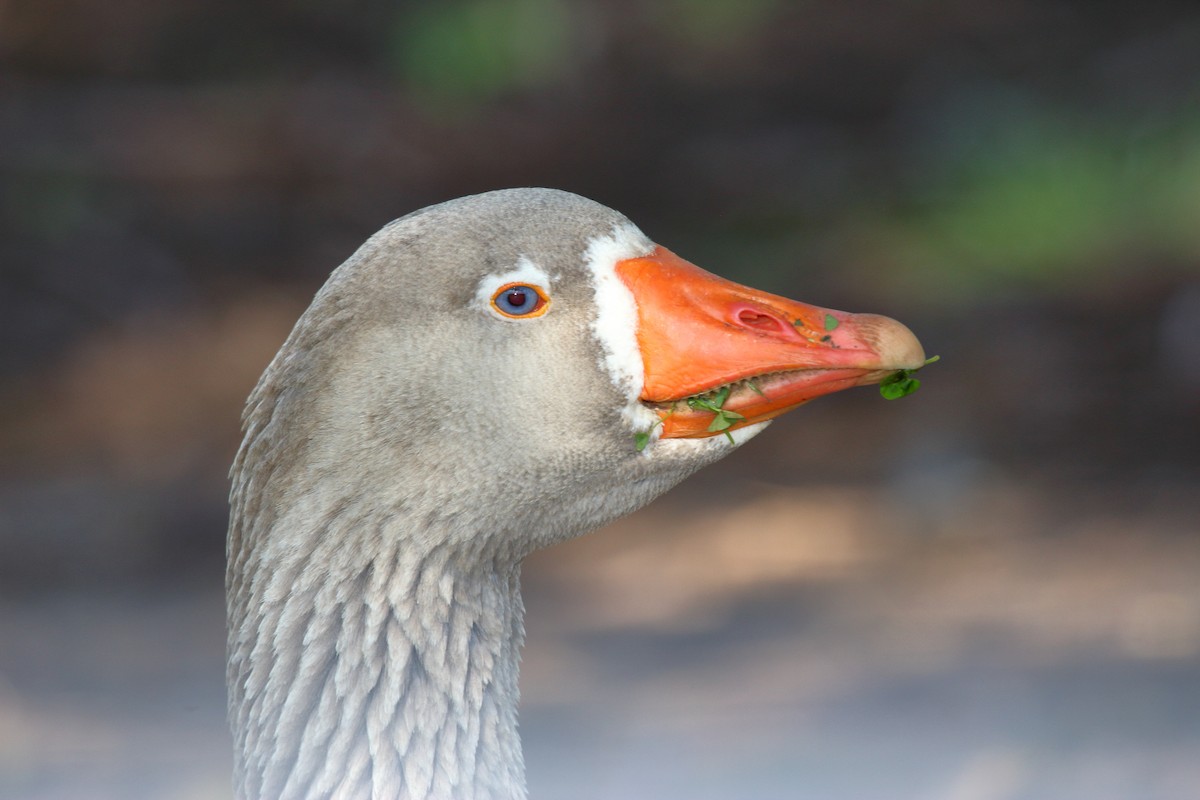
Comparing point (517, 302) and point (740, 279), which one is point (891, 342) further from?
point (740, 279)

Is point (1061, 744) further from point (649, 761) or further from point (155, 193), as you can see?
point (155, 193)

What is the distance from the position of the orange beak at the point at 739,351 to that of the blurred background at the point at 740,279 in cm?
287

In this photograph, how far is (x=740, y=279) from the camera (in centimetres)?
672

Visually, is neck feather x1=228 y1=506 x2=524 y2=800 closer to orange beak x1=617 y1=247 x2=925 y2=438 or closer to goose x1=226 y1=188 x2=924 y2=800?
goose x1=226 y1=188 x2=924 y2=800

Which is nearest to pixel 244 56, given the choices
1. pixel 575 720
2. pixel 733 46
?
pixel 733 46

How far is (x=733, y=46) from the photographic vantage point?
7.09 meters

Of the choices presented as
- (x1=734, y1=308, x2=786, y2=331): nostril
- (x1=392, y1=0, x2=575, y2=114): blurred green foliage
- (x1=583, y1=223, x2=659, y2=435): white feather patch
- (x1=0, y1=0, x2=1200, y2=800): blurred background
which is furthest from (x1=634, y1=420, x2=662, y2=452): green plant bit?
(x1=392, y1=0, x2=575, y2=114): blurred green foliage

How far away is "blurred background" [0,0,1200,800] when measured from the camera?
5.54 metres

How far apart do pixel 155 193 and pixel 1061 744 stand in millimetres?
4732

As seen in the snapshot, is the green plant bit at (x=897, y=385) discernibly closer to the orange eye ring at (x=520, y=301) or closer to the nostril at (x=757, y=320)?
the nostril at (x=757, y=320)

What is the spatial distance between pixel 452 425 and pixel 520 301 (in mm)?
267

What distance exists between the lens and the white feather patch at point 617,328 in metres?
2.58

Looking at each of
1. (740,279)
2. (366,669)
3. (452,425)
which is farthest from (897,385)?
(740,279)

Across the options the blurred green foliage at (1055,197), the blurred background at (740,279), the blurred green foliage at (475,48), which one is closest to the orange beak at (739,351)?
the blurred background at (740,279)
